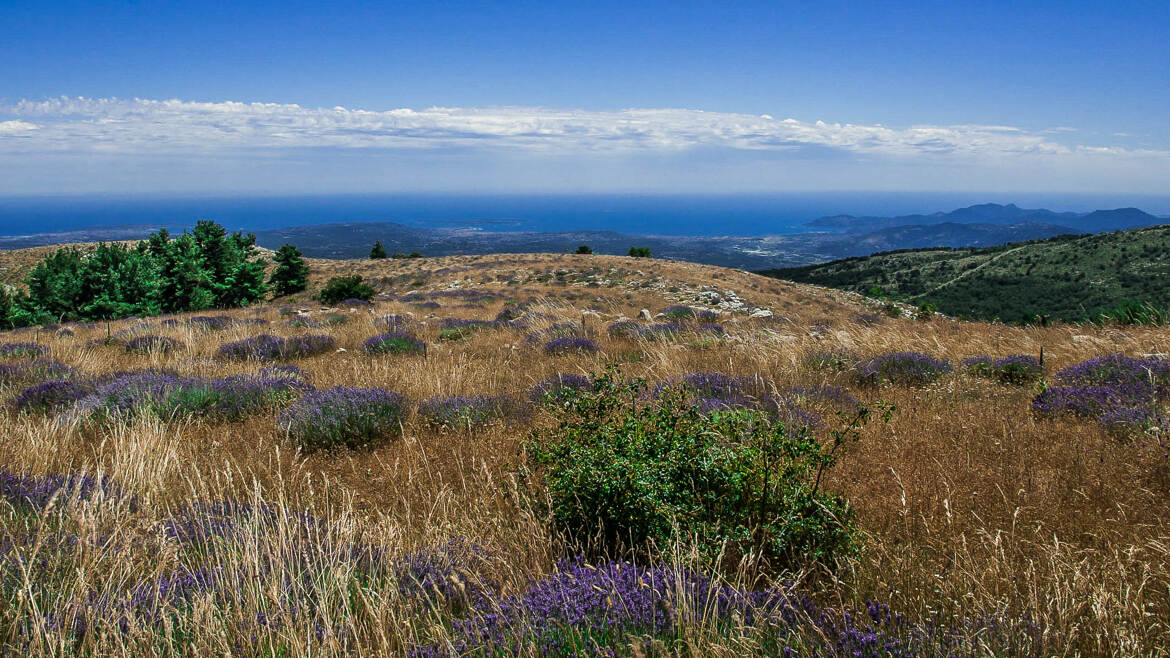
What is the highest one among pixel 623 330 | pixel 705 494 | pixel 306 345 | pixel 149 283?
pixel 705 494

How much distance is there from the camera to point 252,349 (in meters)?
8.09

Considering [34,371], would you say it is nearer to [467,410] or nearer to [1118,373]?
[467,410]

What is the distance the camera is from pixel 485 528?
2703 millimetres

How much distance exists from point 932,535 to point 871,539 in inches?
13.5

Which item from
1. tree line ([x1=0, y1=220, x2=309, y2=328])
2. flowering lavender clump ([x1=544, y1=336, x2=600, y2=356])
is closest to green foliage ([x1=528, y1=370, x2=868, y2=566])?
flowering lavender clump ([x1=544, y1=336, x2=600, y2=356])

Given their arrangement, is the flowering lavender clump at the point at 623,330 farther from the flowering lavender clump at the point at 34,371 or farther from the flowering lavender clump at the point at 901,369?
the flowering lavender clump at the point at 34,371

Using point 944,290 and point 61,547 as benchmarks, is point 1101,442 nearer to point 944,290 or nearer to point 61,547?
point 61,547

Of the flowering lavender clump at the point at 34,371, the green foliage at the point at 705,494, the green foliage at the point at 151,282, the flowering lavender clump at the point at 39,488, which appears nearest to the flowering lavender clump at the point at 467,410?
the green foliage at the point at 705,494

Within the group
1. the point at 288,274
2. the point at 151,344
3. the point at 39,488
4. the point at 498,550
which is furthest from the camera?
the point at 288,274

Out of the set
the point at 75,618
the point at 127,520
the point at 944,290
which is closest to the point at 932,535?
the point at 75,618

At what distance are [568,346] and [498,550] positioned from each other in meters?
5.57

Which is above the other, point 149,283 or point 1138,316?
point 1138,316

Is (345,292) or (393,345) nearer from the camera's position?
(393,345)

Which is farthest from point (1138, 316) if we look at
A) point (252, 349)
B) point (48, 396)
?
point (48, 396)
